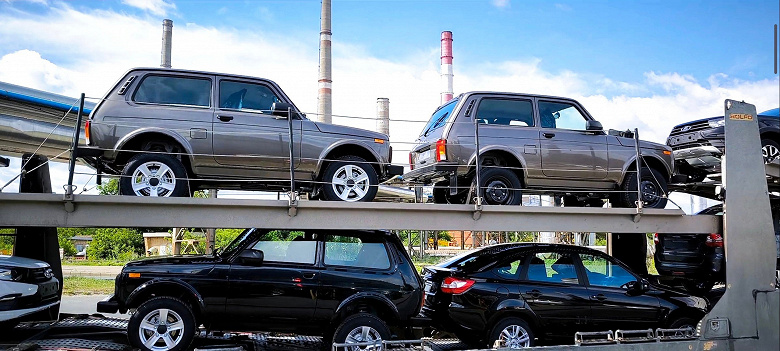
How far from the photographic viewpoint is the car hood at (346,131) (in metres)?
7.98

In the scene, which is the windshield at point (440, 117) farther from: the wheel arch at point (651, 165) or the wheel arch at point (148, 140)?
the wheel arch at point (148, 140)

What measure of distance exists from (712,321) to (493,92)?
153 inches

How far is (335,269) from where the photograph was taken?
283 inches

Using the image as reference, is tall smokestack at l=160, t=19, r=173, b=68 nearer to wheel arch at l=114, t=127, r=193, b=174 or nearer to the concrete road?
the concrete road

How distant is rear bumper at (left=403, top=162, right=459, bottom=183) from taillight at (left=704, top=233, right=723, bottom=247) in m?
3.90

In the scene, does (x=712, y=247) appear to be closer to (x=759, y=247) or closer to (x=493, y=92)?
(x=759, y=247)

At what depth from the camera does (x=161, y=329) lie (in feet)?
21.9

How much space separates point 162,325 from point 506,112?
5.08 meters

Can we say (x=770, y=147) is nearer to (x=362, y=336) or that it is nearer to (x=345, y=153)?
(x=345, y=153)

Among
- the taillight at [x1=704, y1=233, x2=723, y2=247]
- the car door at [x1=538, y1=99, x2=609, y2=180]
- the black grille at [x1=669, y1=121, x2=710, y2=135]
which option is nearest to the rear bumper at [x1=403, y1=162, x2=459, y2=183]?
the car door at [x1=538, y1=99, x2=609, y2=180]

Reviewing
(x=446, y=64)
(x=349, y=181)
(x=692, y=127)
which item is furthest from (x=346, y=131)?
(x=446, y=64)

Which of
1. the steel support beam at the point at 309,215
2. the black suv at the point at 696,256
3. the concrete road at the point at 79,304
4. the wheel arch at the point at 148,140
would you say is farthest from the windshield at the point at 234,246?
the concrete road at the point at 79,304

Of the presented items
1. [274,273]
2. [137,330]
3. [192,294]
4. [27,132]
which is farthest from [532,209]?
[27,132]

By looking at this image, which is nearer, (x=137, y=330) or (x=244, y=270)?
(x=137, y=330)
